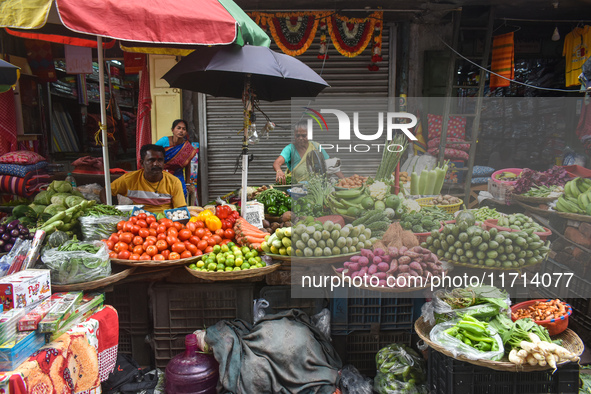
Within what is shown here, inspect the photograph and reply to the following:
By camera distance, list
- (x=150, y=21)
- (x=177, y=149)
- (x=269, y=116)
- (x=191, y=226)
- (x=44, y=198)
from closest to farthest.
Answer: (x=150, y=21) → (x=191, y=226) → (x=44, y=198) → (x=177, y=149) → (x=269, y=116)

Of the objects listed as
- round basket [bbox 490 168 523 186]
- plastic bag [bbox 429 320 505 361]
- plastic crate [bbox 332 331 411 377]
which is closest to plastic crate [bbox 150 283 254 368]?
plastic crate [bbox 332 331 411 377]

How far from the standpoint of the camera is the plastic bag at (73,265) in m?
2.68

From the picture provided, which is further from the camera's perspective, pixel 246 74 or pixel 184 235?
pixel 246 74

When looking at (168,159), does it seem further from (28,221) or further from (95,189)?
(28,221)

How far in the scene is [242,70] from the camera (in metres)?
2.88

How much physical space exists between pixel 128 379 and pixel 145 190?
1.94 meters

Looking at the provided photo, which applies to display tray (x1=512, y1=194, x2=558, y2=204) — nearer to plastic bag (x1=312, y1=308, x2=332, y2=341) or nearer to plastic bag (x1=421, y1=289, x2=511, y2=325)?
plastic bag (x1=421, y1=289, x2=511, y2=325)

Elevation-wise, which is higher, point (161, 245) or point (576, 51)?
point (576, 51)

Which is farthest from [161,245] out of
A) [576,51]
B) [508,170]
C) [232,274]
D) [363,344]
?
[576,51]

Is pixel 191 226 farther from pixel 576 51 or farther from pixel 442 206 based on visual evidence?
pixel 576 51

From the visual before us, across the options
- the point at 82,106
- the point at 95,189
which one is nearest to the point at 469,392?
the point at 95,189

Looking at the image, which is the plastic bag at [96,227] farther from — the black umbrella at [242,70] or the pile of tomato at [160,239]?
the black umbrella at [242,70]

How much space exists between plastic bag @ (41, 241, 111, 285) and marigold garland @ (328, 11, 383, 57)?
445cm

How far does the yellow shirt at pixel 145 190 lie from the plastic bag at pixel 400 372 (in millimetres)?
2615
